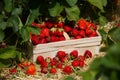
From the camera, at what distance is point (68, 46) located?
93.0 inches

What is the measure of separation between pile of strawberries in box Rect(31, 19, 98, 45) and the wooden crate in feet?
0.11

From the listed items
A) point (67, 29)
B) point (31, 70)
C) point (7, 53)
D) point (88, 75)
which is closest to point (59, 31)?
point (67, 29)

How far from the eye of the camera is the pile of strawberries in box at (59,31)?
7.48 ft

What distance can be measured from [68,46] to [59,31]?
0.13 meters

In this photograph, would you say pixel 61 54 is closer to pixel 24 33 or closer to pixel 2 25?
pixel 24 33

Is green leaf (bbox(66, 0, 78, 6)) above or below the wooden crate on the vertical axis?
above

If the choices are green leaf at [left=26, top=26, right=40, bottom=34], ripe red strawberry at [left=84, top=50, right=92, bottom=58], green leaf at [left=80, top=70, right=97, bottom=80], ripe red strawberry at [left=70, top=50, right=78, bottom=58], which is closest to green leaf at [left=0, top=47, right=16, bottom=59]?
green leaf at [left=26, top=26, right=40, bottom=34]

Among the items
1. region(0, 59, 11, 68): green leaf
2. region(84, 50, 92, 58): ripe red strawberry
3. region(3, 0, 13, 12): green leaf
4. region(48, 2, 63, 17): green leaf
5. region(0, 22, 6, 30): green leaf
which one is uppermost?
region(3, 0, 13, 12): green leaf

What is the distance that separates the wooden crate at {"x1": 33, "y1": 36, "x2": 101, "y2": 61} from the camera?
227 cm

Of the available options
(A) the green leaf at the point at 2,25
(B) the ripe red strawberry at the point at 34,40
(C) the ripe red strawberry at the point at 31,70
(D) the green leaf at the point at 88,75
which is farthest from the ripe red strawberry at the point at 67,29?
(D) the green leaf at the point at 88,75

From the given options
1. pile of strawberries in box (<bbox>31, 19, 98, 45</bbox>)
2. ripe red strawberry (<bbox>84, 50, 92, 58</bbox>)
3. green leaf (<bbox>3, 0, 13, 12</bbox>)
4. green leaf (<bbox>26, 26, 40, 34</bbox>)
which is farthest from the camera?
ripe red strawberry (<bbox>84, 50, 92, 58</bbox>)

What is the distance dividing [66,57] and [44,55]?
0.16 meters

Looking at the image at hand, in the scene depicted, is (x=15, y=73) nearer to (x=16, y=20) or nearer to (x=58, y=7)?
(x=16, y=20)

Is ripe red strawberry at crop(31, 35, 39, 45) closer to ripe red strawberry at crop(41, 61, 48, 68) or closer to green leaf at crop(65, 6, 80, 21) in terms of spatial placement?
ripe red strawberry at crop(41, 61, 48, 68)
